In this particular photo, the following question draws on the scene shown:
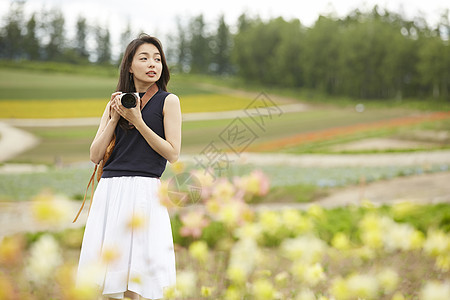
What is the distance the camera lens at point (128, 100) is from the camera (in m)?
1.26

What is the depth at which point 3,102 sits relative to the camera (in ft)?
39.3

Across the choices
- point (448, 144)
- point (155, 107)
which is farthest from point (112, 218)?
point (448, 144)

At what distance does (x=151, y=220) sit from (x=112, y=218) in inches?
4.1

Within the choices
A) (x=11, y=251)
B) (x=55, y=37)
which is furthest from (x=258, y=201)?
(x=55, y=37)

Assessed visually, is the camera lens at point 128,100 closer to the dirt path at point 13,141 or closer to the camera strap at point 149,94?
the camera strap at point 149,94

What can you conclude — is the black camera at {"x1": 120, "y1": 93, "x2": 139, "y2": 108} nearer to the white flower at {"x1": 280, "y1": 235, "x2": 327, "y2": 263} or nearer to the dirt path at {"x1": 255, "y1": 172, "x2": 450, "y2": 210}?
the white flower at {"x1": 280, "y1": 235, "x2": 327, "y2": 263}

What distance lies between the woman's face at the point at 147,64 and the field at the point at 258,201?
9.0 inches

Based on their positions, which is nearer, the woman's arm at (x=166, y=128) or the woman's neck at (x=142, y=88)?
the woman's arm at (x=166, y=128)

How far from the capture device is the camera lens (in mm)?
1265

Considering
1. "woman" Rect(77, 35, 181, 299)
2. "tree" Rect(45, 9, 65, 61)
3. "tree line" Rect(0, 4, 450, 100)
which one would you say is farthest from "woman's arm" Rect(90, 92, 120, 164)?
"tree" Rect(45, 9, 65, 61)

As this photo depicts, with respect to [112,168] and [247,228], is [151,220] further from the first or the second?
[247,228]

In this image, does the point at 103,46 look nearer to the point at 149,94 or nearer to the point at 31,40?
the point at 31,40

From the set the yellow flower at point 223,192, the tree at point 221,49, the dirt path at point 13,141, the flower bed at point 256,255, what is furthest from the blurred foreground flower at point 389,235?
the tree at point 221,49

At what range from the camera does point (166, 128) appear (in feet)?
4.46
